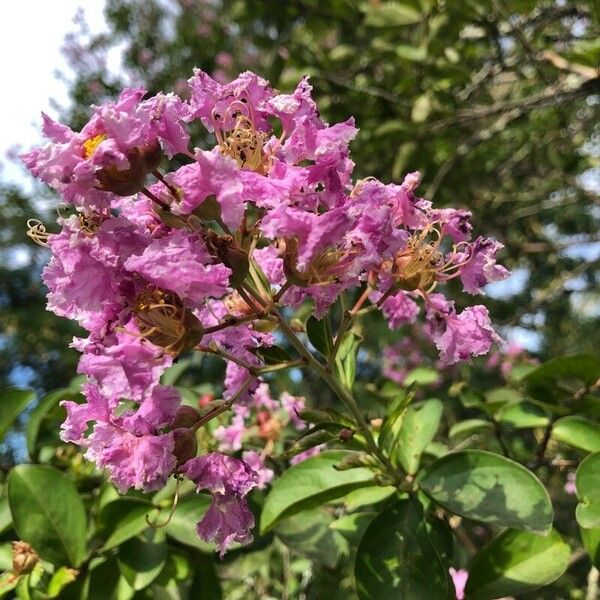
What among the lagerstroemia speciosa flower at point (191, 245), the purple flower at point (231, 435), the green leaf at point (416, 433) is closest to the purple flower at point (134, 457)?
the lagerstroemia speciosa flower at point (191, 245)

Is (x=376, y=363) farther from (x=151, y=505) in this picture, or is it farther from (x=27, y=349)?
(x=151, y=505)

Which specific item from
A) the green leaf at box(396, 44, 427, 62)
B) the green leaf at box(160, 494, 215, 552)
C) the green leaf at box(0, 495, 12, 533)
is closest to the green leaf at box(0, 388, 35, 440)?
the green leaf at box(0, 495, 12, 533)

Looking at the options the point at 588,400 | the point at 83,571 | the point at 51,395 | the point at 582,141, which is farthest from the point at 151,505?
the point at 582,141

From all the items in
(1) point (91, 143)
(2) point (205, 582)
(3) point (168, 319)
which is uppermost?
(1) point (91, 143)

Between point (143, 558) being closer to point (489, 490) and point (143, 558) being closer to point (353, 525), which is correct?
point (353, 525)

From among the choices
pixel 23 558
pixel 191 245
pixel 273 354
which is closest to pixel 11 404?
pixel 23 558

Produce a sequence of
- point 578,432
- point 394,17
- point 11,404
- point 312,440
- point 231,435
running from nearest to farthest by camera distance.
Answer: point 312,440 < point 578,432 < point 11,404 < point 231,435 < point 394,17
